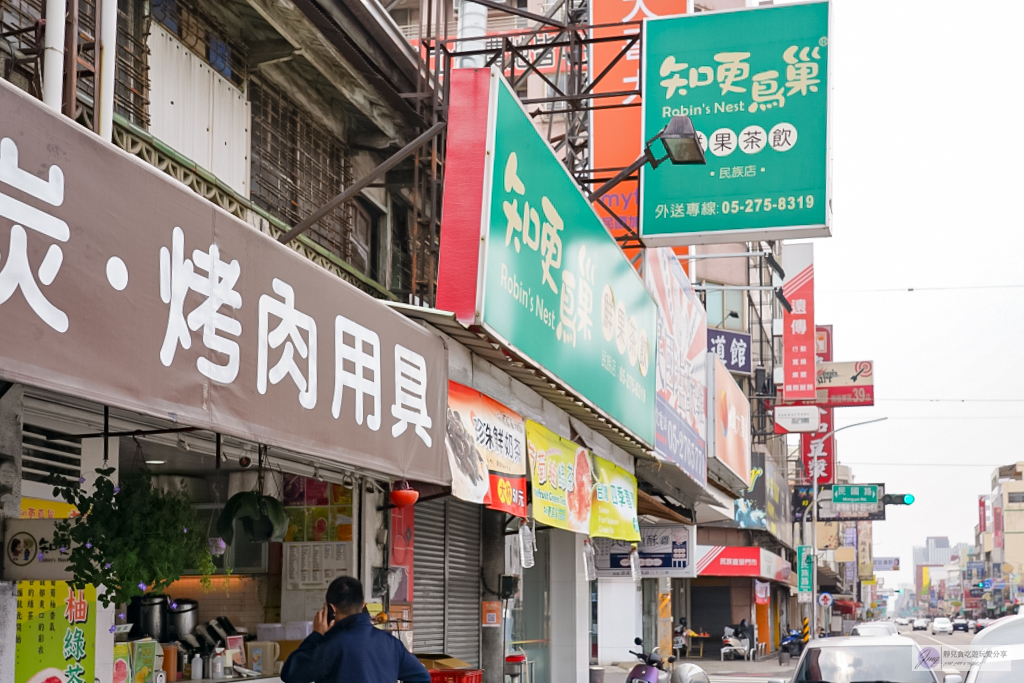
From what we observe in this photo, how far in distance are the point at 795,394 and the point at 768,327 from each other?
20734 millimetres

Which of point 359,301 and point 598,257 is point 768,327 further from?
point 359,301

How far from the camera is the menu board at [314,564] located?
11109 mm

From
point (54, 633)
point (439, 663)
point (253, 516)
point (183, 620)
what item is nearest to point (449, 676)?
point (439, 663)

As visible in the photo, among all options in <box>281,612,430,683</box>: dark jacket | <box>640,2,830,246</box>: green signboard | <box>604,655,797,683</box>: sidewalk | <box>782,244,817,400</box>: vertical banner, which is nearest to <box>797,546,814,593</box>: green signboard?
<box>604,655,797,683</box>: sidewalk

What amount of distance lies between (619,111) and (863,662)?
9.37 meters

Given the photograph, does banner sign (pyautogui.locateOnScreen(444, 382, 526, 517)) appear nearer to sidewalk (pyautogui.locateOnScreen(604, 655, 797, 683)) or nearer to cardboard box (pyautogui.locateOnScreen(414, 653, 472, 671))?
cardboard box (pyautogui.locateOnScreen(414, 653, 472, 671))

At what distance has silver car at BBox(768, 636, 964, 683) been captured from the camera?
1205 cm

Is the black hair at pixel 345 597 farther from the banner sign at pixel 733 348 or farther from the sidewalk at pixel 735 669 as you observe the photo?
the banner sign at pixel 733 348

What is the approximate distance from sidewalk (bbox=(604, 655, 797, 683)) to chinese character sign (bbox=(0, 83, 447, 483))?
24520 mm

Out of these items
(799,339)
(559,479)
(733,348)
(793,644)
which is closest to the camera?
(559,479)

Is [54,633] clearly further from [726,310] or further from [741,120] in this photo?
[726,310]

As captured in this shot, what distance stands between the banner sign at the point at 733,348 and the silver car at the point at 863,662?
3514cm

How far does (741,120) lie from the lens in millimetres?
14078

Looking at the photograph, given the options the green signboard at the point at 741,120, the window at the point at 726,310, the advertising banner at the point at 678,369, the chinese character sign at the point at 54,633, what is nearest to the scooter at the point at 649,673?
the advertising banner at the point at 678,369
